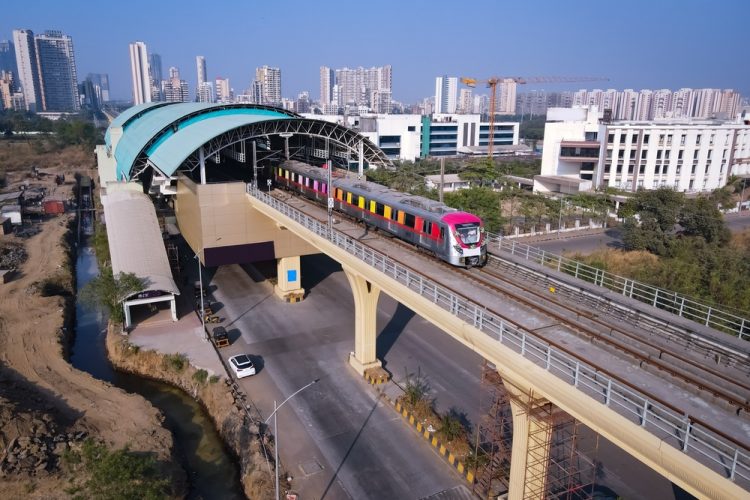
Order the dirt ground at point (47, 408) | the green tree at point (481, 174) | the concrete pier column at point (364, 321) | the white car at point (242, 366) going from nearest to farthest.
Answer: the dirt ground at point (47, 408) < the concrete pier column at point (364, 321) < the white car at point (242, 366) < the green tree at point (481, 174)

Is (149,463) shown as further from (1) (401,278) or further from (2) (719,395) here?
(2) (719,395)

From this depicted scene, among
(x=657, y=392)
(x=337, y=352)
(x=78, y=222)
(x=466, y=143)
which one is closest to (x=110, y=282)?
(x=337, y=352)

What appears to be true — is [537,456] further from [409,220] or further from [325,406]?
[409,220]

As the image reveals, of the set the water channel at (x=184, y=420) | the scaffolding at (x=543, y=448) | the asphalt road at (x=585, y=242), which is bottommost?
the water channel at (x=184, y=420)

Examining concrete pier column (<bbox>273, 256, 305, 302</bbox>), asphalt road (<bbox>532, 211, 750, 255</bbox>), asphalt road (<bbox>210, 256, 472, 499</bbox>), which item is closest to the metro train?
concrete pier column (<bbox>273, 256, 305, 302</bbox>)

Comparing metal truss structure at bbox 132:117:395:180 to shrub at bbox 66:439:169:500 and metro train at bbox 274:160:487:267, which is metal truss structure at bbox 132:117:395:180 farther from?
shrub at bbox 66:439:169:500

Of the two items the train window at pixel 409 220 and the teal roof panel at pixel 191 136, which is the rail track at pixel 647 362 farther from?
the teal roof panel at pixel 191 136

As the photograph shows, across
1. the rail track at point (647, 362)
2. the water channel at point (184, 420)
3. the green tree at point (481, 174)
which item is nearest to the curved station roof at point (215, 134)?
the water channel at point (184, 420)
